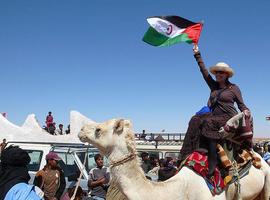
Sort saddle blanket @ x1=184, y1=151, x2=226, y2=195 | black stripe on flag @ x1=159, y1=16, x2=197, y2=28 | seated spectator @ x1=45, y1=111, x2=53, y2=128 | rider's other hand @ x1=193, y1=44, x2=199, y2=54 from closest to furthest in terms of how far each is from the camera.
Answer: saddle blanket @ x1=184, y1=151, x2=226, y2=195, rider's other hand @ x1=193, y1=44, x2=199, y2=54, black stripe on flag @ x1=159, y1=16, x2=197, y2=28, seated spectator @ x1=45, y1=111, x2=53, y2=128

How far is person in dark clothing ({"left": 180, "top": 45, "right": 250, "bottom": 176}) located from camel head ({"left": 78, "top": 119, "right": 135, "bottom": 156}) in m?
1.25

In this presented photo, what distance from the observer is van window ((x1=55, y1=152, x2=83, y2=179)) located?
10969mm

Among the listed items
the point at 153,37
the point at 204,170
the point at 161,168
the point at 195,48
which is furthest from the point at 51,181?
the point at 204,170

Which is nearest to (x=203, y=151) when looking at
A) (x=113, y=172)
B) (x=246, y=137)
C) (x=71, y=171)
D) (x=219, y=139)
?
(x=219, y=139)

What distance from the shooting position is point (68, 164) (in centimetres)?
1120

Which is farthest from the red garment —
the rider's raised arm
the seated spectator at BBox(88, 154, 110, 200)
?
the rider's raised arm

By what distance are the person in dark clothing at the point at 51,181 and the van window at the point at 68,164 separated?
1.92 metres

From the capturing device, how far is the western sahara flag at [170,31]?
276 inches

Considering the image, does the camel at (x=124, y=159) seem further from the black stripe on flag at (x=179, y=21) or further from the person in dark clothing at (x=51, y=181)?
the person in dark clothing at (x=51, y=181)

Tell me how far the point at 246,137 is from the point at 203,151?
2.75ft

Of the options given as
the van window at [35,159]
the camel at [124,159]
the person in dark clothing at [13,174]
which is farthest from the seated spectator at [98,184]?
the person in dark clothing at [13,174]

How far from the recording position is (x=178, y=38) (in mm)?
7039

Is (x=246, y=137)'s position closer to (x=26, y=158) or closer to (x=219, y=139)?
(x=219, y=139)

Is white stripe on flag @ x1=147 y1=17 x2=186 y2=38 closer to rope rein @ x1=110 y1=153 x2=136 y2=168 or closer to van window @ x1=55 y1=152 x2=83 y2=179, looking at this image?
rope rein @ x1=110 y1=153 x2=136 y2=168
